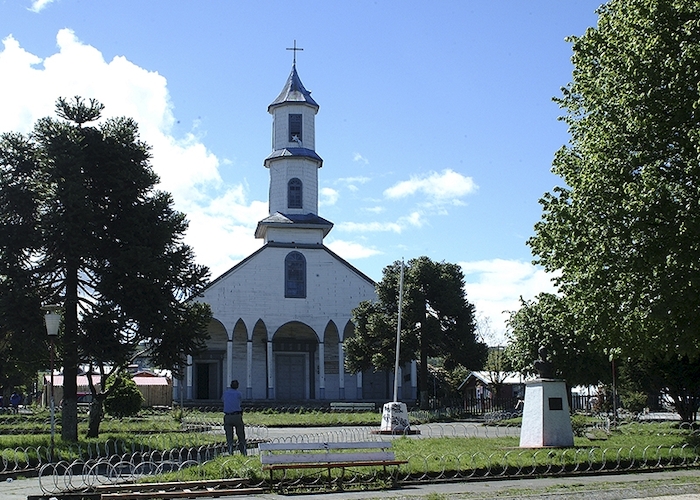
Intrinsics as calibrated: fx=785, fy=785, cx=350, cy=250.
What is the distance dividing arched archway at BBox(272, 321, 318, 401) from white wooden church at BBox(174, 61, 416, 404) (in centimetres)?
6

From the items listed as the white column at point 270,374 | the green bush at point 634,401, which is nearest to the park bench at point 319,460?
the green bush at point 634,401

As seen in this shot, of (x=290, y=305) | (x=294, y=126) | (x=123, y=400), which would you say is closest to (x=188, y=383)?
(x=290, y=305)

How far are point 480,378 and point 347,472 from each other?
4221 cm

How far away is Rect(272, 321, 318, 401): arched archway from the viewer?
160 ft

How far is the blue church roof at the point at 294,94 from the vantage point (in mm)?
49625

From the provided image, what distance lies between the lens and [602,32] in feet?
59.5

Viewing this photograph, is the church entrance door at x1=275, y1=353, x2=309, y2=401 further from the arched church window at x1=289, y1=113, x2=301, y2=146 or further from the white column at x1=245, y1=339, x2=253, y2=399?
the arched church window at x1=289, y1=113, x2=301, y2=146

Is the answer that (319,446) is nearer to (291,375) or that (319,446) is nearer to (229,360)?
(229,360)

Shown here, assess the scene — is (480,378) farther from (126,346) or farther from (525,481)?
(525,481)

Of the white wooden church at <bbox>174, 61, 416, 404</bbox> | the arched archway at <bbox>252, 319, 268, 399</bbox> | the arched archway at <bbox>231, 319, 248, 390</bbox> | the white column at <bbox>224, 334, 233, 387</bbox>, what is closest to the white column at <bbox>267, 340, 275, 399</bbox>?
the white wooden church at <bbox>174, 61, 416, 404</bbox>

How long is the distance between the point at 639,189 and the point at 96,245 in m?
14.4

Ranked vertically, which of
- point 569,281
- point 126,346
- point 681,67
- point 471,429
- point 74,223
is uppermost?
point 681,67

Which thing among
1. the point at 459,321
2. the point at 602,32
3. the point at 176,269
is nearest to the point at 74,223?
the point at 176,269

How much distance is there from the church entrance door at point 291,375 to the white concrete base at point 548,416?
31.7m
